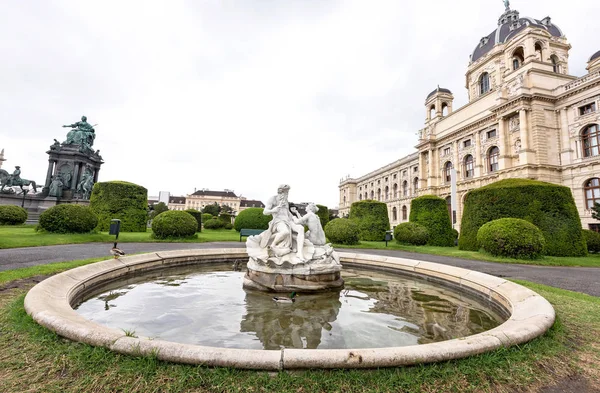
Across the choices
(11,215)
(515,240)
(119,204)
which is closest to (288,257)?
(515,240)

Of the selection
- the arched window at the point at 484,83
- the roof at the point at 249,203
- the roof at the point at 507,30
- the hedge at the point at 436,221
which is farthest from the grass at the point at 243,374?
the roof at the point at 249,203

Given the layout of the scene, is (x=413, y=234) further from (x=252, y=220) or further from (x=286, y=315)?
(x=286, y=315)

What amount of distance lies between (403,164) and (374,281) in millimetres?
Answer: 53403

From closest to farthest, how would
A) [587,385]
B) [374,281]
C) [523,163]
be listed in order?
1. [587,385]
2. [374,281]
3. [523,163]

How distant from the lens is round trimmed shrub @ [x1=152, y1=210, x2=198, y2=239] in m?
17.1

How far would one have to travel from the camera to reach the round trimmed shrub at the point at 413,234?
65.1 feet

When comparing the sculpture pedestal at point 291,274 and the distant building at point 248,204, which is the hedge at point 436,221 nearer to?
the sculpture pedestal at point 291,274

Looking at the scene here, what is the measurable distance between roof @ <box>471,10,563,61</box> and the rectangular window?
15988 millimetres

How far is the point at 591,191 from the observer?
87.7 ft

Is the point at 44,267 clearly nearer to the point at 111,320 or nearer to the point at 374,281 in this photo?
the point at 111,320

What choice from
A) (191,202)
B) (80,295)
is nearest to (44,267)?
(80,295)

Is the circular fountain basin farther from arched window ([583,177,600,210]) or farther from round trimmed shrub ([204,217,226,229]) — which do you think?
arched window ([583,177,600,210])

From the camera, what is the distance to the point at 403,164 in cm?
5600

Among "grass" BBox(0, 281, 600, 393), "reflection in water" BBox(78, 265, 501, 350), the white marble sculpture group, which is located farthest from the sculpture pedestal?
"grass" BBox(0, 281, 600, 393)
